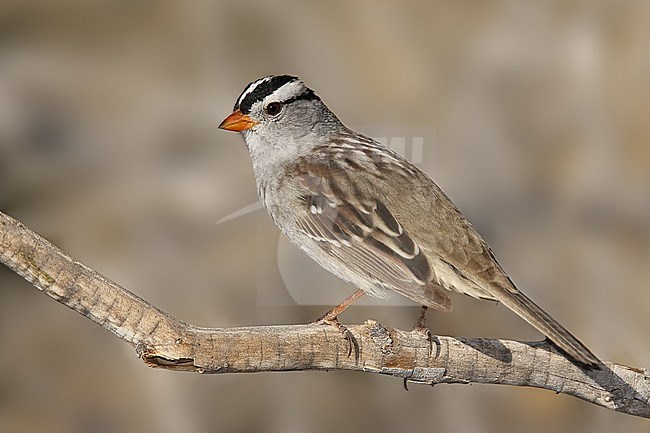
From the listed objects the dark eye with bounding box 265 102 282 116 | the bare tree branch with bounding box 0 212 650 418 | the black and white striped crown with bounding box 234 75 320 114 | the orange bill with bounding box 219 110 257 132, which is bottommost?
the bare tree branch with bounding box 0 212 650 418

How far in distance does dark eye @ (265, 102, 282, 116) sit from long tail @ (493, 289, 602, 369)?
59cm

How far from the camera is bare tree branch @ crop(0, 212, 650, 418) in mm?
1399

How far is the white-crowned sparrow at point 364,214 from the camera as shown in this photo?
5.48 feet

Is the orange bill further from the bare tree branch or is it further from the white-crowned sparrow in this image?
the bare tree branch

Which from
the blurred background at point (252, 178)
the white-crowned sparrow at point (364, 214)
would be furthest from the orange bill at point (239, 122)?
the blurred background at point (252, 178)

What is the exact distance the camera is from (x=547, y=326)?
63.1 inches

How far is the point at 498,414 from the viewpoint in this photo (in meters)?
2.96

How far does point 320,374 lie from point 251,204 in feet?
1.94

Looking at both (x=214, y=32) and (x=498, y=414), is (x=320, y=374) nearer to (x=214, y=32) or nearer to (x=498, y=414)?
(x=498, y=414)

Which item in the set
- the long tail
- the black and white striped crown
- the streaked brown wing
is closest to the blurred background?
the black and white striped crown

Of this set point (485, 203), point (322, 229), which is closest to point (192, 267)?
point (485, 203)

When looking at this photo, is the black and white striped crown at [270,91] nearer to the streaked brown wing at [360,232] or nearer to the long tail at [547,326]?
the streaked brown wing at [360,232]

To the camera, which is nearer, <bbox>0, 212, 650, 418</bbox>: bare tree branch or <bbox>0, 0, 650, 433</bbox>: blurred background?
<bbox>0, 212, 650, 418</bbox>: bare tree branch

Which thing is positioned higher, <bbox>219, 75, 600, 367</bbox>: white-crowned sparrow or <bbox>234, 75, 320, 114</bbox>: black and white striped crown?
<bbox>234, 75, 320, 114</bbox>: black and white striped crown
